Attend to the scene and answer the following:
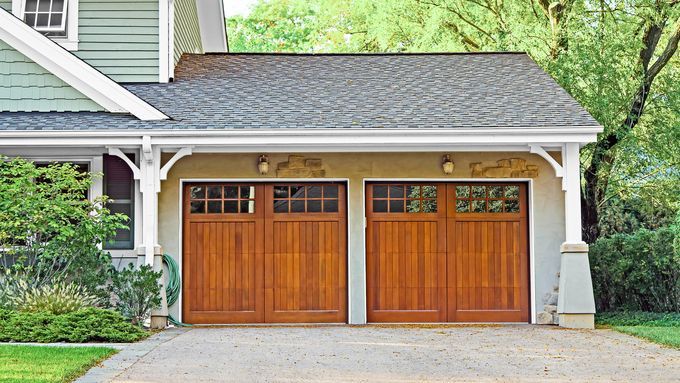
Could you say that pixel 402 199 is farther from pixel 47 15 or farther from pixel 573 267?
pixel 47 15

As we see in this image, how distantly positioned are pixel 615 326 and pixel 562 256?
112 cm

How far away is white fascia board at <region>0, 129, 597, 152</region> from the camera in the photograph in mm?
13016

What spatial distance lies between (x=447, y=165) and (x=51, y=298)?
5.37 m

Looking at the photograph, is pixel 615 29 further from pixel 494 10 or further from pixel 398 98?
pixel 398 98

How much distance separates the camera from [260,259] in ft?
46.1

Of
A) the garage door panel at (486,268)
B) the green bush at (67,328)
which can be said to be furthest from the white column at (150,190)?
the garage door panel at (486,268)

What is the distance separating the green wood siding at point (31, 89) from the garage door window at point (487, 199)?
5.18 metres

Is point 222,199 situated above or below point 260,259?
above

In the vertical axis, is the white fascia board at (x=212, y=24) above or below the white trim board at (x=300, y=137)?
above

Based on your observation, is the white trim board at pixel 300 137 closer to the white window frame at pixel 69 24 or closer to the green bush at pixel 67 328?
the green bush at pixel 67 328

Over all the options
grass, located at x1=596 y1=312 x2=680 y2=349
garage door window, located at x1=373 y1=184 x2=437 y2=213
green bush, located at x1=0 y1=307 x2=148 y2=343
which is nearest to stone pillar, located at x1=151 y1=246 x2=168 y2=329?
green bush, located at x1=0 y1=307 x2=148 y2=343

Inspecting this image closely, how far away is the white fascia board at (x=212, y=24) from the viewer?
19111mm

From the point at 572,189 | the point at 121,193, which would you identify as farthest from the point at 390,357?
the point at 121,193

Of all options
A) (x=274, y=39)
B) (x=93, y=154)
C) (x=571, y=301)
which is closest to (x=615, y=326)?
(x=571, y=301)
